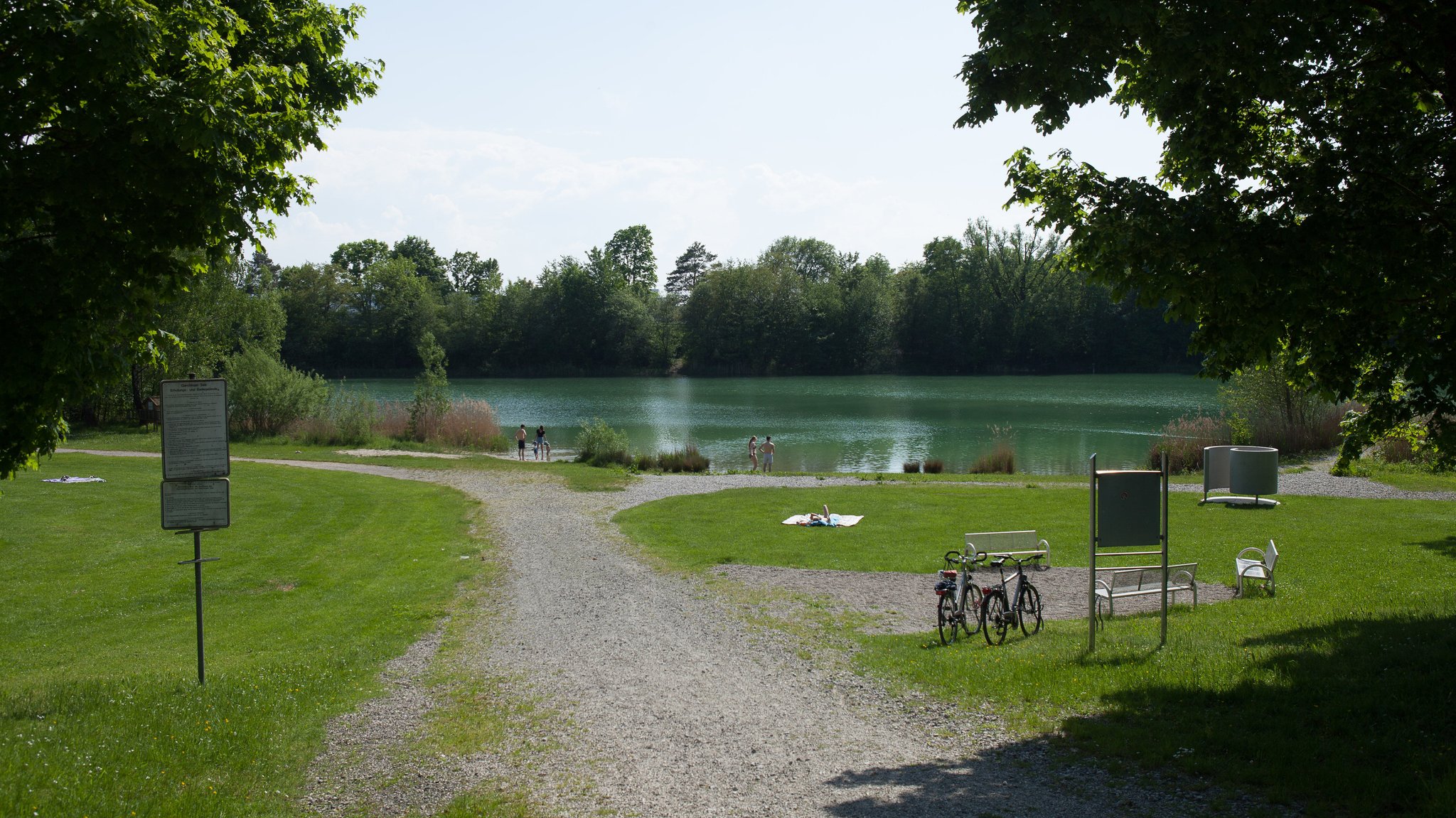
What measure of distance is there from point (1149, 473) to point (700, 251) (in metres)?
158

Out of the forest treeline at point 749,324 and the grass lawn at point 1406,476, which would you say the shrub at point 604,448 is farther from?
the forest treeline at point 749,324

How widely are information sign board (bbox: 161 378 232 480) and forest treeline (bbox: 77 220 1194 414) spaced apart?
110 m

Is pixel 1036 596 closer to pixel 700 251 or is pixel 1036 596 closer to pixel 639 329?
pixel 639 329

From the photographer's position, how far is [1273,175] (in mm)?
8555

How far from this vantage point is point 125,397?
47188 millimetres

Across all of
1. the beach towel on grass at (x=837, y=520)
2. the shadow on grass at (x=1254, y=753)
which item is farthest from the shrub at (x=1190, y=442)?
the shadow on grass at (x=1254, y=753)

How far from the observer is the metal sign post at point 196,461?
28.7 ft

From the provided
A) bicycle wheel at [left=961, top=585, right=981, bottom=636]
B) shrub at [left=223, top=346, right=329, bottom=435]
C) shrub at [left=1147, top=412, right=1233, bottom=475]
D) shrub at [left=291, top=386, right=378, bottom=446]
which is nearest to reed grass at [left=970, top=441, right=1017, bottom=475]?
shrub at [left=1147, top=412, right=1233, bottom=475]

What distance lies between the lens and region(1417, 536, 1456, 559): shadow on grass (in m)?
15.2

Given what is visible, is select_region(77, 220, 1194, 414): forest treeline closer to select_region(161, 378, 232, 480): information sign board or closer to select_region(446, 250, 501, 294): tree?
select_region(446, 250, 501, 294): tree

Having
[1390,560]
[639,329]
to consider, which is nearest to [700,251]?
[639,329]

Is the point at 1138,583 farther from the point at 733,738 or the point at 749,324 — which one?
the point at 749,324

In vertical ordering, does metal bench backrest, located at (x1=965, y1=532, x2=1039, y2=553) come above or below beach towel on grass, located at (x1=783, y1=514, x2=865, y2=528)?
above

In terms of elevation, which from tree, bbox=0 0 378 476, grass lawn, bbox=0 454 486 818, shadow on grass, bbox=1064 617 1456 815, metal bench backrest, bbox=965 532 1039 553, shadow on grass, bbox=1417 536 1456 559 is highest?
tree, bbox=0 0 378 476
